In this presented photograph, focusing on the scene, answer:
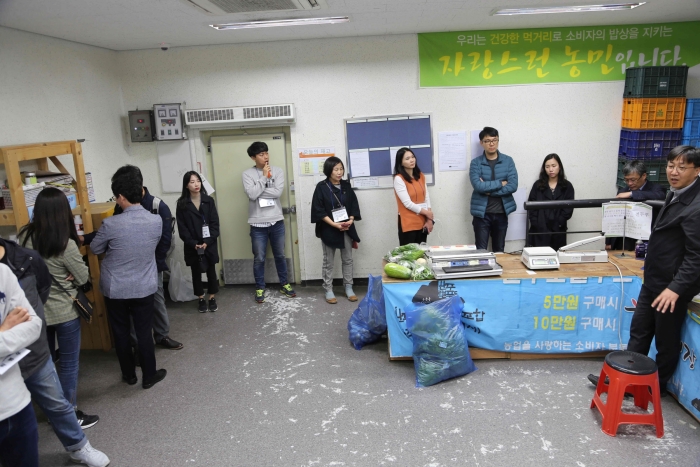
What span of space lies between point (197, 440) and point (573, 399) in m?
2.32

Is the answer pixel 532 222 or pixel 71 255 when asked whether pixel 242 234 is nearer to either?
pixel 71 255

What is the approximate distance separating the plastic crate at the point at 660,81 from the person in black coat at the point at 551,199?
3.38ft

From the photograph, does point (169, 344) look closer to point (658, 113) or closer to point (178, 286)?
point (178, 286)

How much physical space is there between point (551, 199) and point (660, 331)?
Result: 223 cm

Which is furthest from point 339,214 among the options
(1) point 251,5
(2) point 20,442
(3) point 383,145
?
(2) point 20,442

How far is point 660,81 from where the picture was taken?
15.9 feet

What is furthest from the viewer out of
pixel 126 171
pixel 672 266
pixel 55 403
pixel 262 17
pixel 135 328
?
pixel 262 17

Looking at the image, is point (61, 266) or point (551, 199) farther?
point (551, 199)

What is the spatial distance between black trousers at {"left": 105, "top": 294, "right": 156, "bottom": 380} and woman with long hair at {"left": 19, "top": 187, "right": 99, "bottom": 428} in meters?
0.33

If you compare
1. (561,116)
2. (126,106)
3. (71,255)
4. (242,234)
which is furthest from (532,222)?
(126,106)

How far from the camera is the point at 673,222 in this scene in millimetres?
2781

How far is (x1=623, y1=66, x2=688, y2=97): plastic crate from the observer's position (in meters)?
4.79

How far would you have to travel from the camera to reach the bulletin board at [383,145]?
17.4 ft

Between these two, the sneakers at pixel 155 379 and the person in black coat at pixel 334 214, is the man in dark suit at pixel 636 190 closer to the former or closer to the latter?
the person in black coat at pixel 334 214
